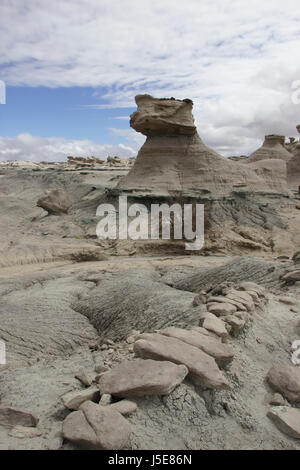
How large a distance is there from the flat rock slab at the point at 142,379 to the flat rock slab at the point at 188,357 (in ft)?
0.23

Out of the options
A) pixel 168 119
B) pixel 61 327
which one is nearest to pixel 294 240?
pixel 168 119

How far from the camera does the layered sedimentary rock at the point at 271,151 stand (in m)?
20.7

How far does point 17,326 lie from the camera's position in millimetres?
3986

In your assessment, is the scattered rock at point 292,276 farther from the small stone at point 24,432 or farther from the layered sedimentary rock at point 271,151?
the layered sedimentary rock at point 271,151

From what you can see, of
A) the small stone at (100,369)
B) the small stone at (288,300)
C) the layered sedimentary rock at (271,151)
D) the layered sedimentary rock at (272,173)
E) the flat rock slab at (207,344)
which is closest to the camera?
the flat rock slab at (207,344)

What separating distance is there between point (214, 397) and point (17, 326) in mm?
2547

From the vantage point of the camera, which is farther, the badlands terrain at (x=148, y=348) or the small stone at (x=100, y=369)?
the small stone at (x=100, y=369)

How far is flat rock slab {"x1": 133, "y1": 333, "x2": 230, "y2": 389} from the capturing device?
2.23 metres

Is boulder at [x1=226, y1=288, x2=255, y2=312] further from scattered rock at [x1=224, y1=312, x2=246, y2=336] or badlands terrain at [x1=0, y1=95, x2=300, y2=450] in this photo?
scattered rock at [x1=224, y1=312, x2=246, y2=336]

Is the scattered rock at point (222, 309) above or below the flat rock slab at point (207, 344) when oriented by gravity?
above

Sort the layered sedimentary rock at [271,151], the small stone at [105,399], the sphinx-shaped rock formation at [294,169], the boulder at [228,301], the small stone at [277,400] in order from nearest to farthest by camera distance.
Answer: the small stone at [105,399] → the small stone at [277,400] → the boulder at [228,301] → the sphinx-shaped rock formation at [294,169] → the layered sedimentary rock at [271,151]

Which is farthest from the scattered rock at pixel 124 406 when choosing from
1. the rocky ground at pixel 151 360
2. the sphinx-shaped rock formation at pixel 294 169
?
the sphinx-shaped rock formation at pixel 294 169

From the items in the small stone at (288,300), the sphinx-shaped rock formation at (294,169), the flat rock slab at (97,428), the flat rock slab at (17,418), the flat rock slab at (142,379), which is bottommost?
the flat rock slab at (17,418)

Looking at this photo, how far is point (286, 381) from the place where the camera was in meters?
2.49
